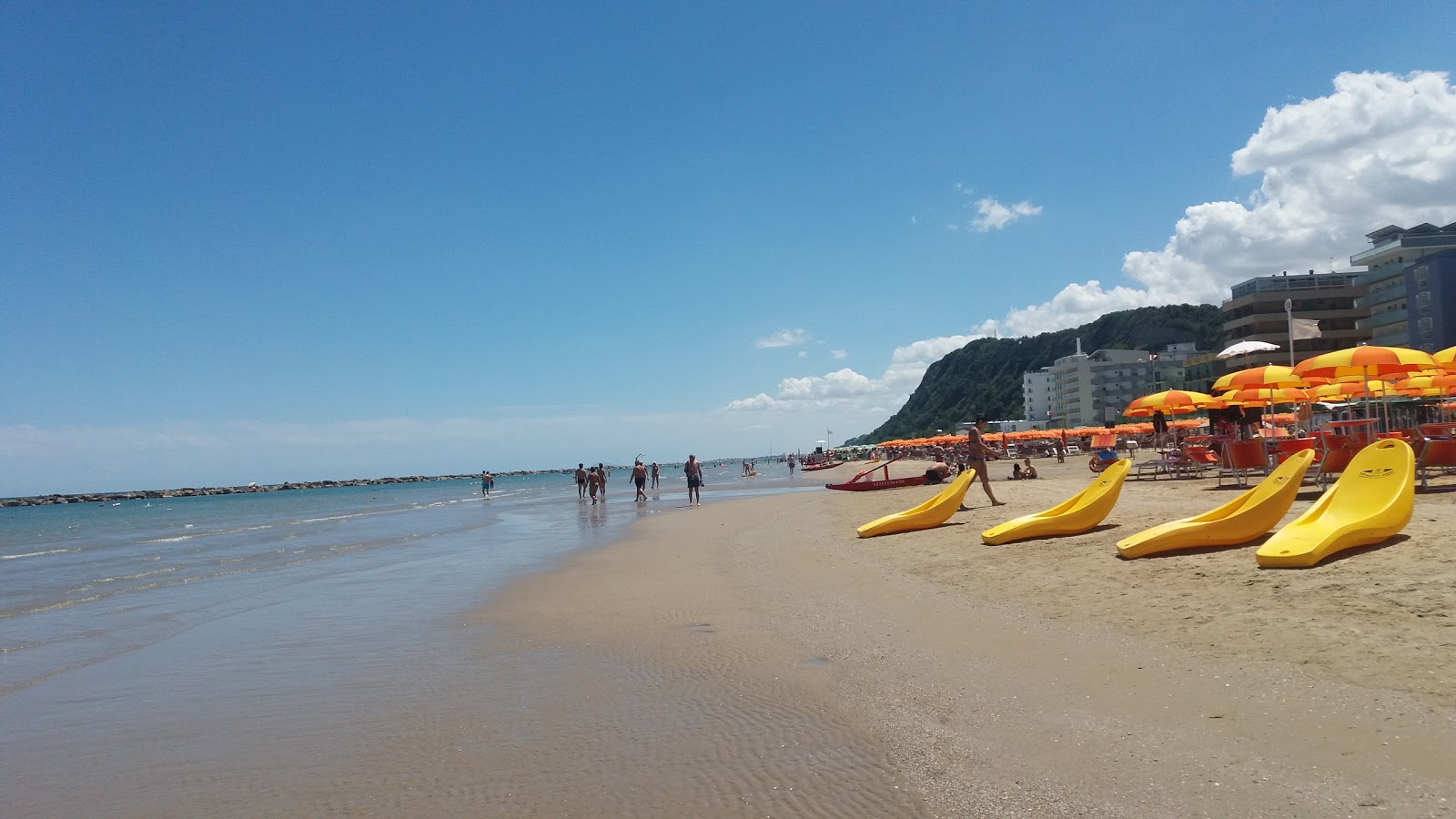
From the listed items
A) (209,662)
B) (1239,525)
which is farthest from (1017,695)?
(209,662)

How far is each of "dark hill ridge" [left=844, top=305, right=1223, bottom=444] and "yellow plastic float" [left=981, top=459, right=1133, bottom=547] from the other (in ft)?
357

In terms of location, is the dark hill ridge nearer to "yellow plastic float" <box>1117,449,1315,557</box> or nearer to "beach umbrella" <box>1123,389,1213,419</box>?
"beach umbrella" <box>1123,389,1213,419</box>

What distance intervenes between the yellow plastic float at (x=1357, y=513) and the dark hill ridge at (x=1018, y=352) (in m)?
111

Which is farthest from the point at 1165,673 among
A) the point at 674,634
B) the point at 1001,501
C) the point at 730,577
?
the point at 1001,501

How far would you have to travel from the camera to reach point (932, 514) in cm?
1200

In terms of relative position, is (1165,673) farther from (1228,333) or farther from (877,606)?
(1228,333)

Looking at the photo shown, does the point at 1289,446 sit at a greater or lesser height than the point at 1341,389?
lesser

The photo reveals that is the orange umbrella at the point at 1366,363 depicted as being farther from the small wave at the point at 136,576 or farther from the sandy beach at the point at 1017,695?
the small wave at the point at 136,576

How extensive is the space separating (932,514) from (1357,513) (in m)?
6.04

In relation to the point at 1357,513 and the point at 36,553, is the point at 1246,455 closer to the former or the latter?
the point at 1357,513

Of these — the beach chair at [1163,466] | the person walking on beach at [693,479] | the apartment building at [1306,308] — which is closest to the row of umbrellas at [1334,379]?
the beach chair at [1163,466]

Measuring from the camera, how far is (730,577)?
1052 cm

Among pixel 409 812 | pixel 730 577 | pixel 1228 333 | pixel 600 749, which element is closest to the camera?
pixel 409 812

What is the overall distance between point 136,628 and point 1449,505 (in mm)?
14524
